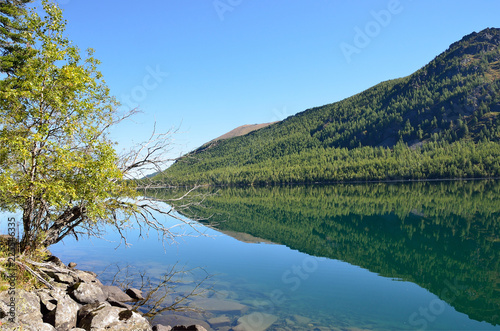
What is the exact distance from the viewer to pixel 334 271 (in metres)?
23.9

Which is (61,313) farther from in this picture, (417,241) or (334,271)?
(417,241)

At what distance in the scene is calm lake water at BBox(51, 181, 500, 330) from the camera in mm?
15656

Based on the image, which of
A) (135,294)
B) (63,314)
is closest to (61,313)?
(63,314)

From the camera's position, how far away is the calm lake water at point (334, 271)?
15656mm

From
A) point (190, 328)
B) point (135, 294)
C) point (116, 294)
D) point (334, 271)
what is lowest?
point (334, 271)

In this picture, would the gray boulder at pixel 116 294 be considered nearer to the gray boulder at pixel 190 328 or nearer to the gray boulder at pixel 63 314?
the gray boulder at pixel 63 314

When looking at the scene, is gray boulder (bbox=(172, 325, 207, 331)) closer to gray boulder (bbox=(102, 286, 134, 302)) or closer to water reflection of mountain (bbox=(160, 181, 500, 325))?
gray boulder (bbox=(102, 286, 134, 302))

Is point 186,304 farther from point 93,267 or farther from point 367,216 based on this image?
point 367,216

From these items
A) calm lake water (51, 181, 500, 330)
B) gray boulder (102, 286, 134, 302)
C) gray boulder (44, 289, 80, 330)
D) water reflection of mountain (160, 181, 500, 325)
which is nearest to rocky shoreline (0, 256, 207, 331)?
gray boulder (44, 289, 80, 330)

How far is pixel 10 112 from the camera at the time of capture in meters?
13.5

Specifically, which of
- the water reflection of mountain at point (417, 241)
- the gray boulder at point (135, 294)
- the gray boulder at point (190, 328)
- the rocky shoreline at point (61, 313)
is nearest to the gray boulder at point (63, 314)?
the rocky shoreline at point (61, 313)

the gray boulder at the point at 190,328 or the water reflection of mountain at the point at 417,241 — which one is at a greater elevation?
the gray boulder at the point at 190,328

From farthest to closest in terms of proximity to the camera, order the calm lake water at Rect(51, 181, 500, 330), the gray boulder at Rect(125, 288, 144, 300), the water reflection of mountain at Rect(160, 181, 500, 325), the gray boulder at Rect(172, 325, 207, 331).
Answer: the water reflection of mountain at Rect(160, 181, 500, 325), the gray boulder at Rect(125, 288, 144, 300), the calm lake water at Rect(51, 181, 500, 330), the gray boulder at Rect(172, 325, 207, 331)

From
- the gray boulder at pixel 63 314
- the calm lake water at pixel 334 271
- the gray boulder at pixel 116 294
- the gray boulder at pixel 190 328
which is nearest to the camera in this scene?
the gray boulder at pixel 63 314
